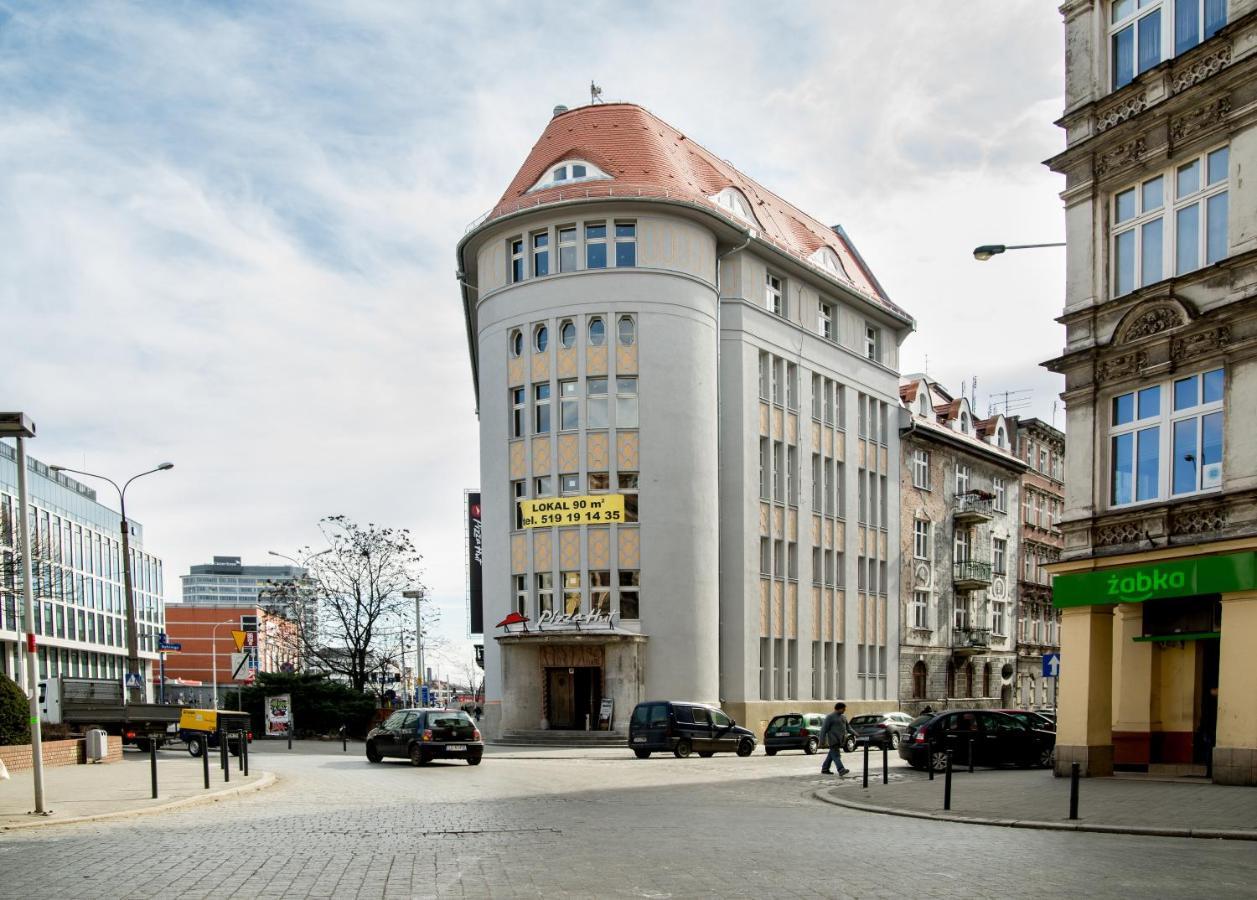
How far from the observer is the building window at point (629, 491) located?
138 feet

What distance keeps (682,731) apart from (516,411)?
1533 cm

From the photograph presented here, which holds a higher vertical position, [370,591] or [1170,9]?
[1170,9]

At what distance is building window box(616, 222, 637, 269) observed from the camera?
140 ft

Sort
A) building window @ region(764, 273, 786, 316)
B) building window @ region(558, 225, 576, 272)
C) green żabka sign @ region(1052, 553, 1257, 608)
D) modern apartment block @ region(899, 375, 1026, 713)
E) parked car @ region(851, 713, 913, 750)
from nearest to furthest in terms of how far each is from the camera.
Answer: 1. green żabka sign @ region(1052, 553, 1257, 608)
2. parked car @ region(851, 713, 913, 750)
3. building window @ region(558, 225, 576, 272)
4. building window @ region(764, 273, 786, 316)
5. modern apartment block @ region(899, 375, 1026, 713)

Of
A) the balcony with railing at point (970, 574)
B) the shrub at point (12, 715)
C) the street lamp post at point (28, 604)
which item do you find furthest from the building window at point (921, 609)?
the street lamp post at point (28, 604)

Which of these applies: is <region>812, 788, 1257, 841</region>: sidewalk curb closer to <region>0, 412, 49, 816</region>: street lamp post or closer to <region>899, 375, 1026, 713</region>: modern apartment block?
<region>0, 412, 49, 816</region>: street lamp post

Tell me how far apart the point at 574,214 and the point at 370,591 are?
1964 centimetres

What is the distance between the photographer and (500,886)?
965cm

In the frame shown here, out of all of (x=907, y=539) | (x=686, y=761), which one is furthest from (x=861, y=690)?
(x=686, y=761)

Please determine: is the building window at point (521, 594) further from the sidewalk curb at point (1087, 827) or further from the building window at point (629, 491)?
the sidewalk curb at point (1087, 827)

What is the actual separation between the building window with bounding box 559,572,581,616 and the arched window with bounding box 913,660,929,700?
2047 cm

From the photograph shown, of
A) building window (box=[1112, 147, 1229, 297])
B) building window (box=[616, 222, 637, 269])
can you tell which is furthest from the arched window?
building window (box=[1112, 147, 1229, 297])

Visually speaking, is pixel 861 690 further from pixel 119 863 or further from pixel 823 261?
pixel 119 863

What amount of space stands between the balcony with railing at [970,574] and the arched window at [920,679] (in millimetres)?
4882
